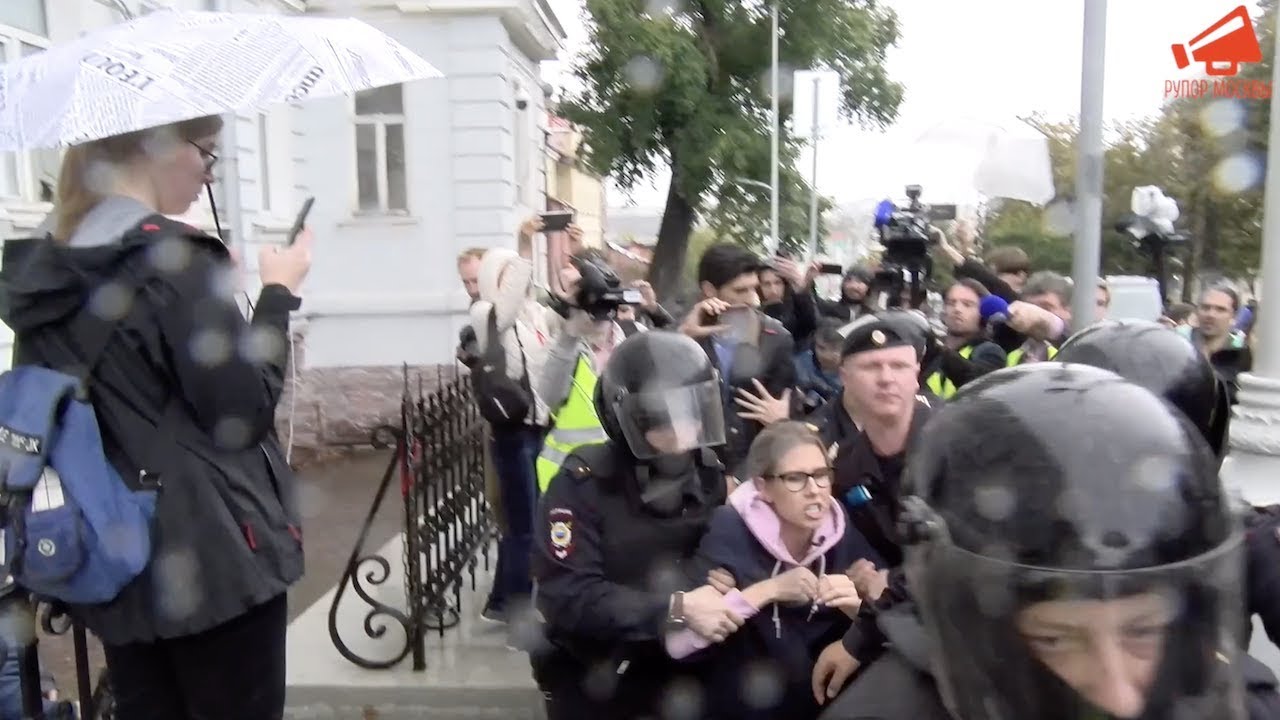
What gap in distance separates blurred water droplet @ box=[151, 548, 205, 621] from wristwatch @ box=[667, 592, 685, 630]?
99cm

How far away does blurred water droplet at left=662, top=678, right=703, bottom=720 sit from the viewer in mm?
2656

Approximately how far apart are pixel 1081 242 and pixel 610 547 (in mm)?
2100

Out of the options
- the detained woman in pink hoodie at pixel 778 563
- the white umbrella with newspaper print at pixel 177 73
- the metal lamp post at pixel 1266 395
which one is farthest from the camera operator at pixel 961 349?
the white umbrella with newspaper print at pixel 177 73

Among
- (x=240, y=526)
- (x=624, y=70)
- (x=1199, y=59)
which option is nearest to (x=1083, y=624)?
(x=240, y=526)

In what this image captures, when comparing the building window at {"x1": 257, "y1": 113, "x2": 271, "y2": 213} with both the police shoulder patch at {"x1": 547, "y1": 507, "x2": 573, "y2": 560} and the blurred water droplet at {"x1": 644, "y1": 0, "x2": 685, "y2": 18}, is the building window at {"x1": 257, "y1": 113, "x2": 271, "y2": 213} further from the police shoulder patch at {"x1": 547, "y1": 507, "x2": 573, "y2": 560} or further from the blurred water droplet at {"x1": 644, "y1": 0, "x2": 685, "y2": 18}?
the blurred water droplet at {"x1": 644, "y1": 0, "x2": 685, "y2": 18}

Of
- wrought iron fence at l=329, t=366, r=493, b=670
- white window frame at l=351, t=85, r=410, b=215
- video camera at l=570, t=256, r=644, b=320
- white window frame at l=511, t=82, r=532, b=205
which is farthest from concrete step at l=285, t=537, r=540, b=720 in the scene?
white window frame at l=511, t=82, r=532, b=205

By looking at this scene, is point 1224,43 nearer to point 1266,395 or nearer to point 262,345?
point 1266,395

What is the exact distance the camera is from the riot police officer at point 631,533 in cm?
251

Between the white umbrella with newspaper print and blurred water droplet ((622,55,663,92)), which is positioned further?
blurred water droplet ((622,55,663,92))

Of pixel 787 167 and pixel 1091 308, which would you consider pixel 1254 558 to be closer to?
pixel 1091 308

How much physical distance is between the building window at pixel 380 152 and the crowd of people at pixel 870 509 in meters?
8.16

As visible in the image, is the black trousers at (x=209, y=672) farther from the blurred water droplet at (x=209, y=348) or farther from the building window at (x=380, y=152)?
the building window at (x=380, y=152)

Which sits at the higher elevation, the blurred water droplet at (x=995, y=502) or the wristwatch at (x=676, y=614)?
the blurred water droplet at (x=995, y=502)

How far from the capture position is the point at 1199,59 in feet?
24.3
